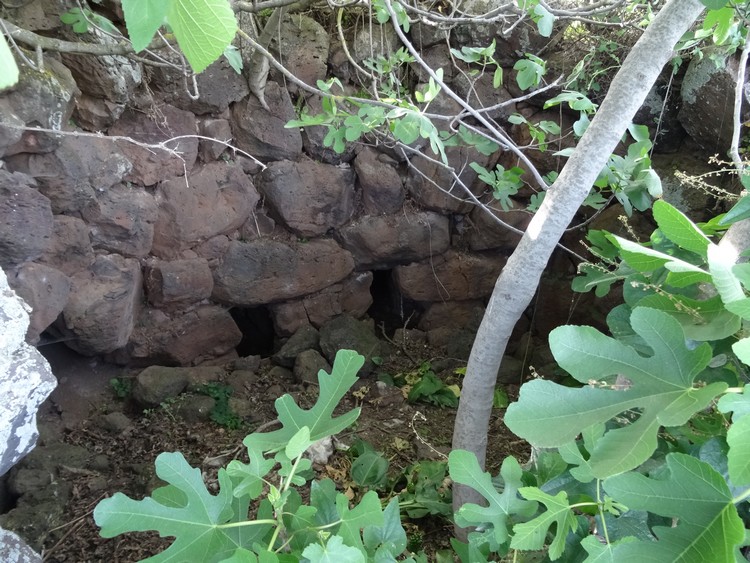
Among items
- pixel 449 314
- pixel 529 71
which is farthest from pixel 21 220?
pixel 449 314

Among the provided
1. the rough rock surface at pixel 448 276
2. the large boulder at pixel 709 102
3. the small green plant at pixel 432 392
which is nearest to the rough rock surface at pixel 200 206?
the rough rock surface at pixel 448 276

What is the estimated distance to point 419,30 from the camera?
3.24m

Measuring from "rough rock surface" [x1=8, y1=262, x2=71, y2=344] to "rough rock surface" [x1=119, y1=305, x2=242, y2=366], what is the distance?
0.68 metres

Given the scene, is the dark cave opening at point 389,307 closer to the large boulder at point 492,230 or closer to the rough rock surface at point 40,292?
the large boulder at point 492,230

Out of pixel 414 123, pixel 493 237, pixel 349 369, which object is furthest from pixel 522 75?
pixel 493 237

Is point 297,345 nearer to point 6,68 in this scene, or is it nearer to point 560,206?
point 560,206

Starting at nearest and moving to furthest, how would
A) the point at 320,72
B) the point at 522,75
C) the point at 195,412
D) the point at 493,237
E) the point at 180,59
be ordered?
the point at 522,75
the point at 180,59
the point at 195,412
the point at 320,72
the point at 493,237

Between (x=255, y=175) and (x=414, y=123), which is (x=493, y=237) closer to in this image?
(x=255, y=175)

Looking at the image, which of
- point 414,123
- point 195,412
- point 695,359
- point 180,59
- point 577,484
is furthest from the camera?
point 195,412

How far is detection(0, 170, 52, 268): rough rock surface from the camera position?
221cm

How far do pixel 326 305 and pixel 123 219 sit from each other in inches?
58.0

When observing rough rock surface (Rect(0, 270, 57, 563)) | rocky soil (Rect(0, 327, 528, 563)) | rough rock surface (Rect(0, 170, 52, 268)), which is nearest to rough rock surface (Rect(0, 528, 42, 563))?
rough rock surface (Rect(0, 270, 57, 563))

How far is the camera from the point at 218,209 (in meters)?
3.12

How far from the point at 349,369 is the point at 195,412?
2090 mm
